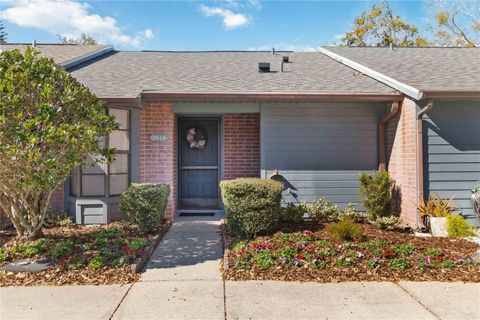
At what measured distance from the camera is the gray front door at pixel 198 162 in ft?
25.6

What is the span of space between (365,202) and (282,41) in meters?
10.2

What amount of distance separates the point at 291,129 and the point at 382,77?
7.06 ft

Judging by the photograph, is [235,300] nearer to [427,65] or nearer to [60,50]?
[427,65]

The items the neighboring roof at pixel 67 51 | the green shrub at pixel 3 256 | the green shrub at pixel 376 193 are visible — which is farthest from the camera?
the neighboring roof at pixel 67 51

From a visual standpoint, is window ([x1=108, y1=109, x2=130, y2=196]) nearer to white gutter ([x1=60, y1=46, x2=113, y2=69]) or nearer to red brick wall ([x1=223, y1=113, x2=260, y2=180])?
red brick wall ([x1=223, y1=113, x2=260, y2=180])

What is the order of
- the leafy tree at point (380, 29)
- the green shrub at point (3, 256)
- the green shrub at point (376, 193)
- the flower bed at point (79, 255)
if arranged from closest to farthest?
the flower bed at point (79, 255) → the green shrub at point (3, 256) → the green shrub at point (376, 193) → the leafy tree at point (380, 29)

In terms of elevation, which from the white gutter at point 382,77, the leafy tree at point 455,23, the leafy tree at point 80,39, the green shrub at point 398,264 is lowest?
the green shrub at point 398,264

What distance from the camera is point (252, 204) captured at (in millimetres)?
4980

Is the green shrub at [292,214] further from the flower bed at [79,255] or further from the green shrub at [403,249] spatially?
the flower bed at [79,255]

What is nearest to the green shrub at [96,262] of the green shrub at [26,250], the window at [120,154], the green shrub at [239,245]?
the green shrub at [26,250]

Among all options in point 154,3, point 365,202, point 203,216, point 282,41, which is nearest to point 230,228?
point 203,216

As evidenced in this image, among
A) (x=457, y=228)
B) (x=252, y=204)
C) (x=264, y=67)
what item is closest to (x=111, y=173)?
(x=252, y=204)

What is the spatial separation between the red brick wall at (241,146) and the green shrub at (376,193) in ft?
7.99

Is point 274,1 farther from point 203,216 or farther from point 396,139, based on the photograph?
point 203,216
